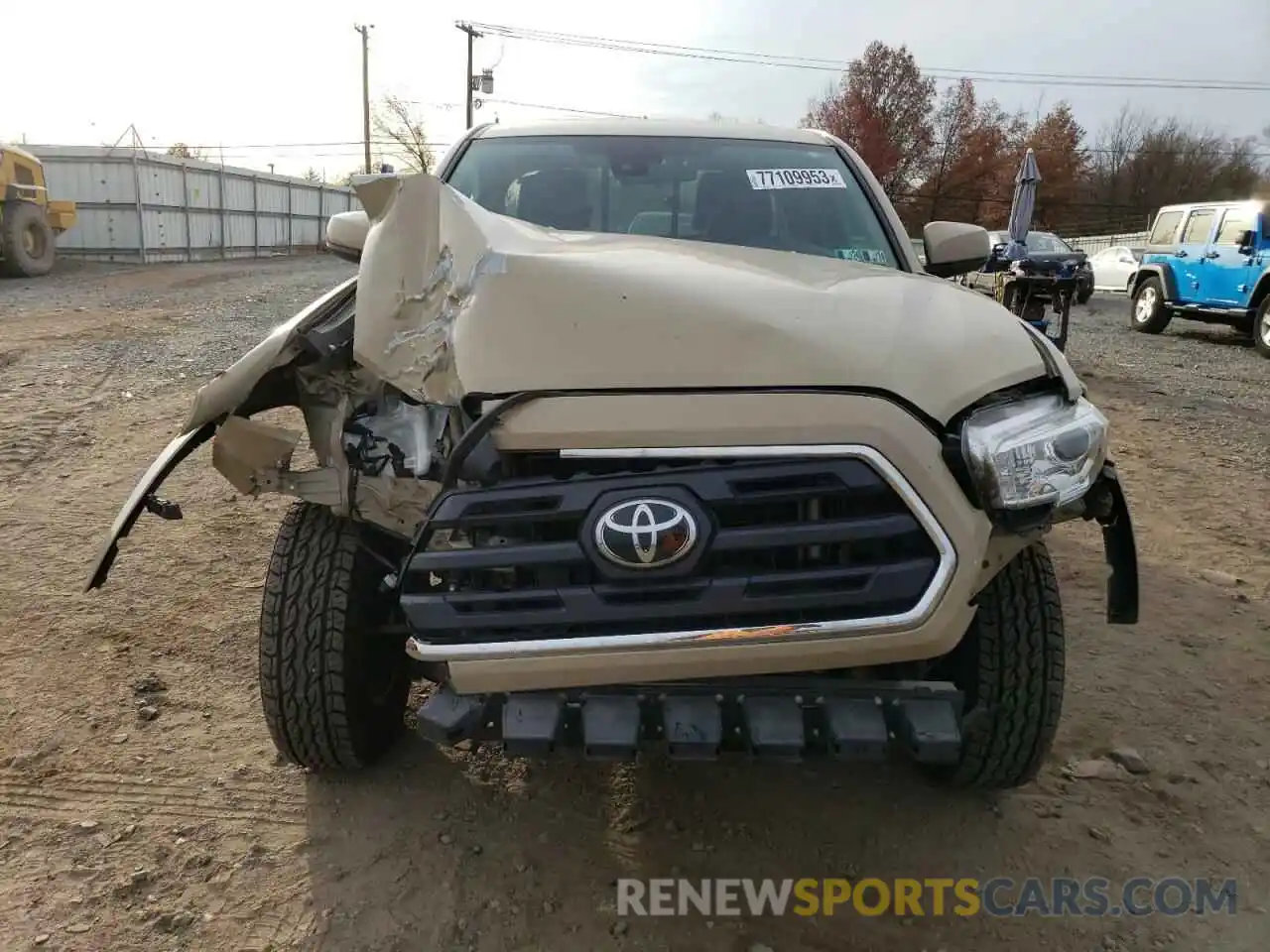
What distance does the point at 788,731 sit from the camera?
1.74 metres

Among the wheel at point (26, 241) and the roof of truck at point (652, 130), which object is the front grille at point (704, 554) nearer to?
the roof of truck at point (652, 130)

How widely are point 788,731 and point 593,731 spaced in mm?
369

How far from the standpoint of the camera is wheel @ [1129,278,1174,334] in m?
14.5

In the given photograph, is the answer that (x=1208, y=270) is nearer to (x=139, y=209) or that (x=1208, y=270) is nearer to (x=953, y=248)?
(x=953, y=248)

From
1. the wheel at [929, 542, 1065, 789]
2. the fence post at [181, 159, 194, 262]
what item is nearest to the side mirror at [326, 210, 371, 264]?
the wheel at [929, 542, 1065, 789]

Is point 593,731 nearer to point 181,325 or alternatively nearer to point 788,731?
point 788,731

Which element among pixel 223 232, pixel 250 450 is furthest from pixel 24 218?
pixel 250 450

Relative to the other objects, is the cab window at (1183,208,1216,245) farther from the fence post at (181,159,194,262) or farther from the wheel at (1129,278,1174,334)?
the fence post at (181,159,194,262)

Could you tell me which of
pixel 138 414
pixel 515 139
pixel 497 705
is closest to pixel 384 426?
pixel 497 705

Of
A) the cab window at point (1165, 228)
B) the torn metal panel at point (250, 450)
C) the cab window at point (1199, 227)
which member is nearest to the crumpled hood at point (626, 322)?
the torn metal panel at point (250, 450)

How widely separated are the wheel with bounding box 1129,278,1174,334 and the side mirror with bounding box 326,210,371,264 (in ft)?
48.0

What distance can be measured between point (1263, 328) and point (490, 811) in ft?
44.2

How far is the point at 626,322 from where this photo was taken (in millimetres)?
1778

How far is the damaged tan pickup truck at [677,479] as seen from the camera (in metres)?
1.66
